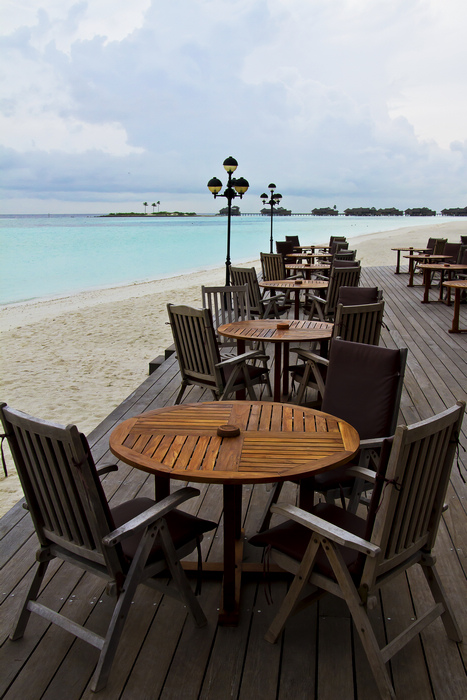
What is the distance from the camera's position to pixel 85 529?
1.64 m

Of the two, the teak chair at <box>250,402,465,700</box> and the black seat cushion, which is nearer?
the teak chair at <box>250,402,465,700</box>

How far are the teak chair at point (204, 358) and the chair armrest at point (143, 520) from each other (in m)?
1.88

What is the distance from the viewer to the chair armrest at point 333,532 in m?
1.49

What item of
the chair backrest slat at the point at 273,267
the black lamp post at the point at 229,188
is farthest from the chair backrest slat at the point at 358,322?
the black lamp post at the point at 229,188

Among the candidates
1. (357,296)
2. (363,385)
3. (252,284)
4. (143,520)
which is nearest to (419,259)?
(252,284)

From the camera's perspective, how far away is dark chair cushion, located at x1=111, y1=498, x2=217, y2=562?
1.80m

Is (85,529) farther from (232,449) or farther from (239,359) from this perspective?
(239,359)

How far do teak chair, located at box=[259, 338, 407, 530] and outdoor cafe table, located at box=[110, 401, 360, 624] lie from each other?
0.31m

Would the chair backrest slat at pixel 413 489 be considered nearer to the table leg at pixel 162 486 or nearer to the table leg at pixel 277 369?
the table leg at pixel 162 486

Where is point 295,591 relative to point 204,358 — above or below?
above

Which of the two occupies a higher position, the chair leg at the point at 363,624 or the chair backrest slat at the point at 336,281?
the chair leg at the point at 363,624

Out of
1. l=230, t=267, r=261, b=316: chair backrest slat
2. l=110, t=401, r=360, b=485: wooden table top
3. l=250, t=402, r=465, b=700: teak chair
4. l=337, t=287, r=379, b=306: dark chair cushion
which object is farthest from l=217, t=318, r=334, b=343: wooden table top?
l=250, t=402, r=465, b=700: teak chair

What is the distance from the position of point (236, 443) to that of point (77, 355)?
728 centimetres

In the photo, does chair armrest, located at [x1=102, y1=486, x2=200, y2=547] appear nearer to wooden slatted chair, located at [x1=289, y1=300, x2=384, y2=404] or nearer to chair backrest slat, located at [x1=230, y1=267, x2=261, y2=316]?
wooden slatted chair, located at [x1=289, y1=300, x2=384, y2=404]
